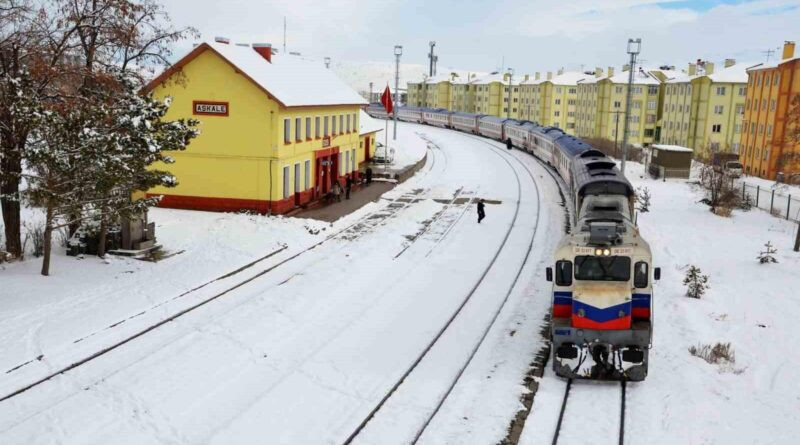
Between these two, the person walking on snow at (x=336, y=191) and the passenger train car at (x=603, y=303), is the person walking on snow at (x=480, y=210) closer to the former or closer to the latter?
the person walking on snow at (x=336, y=191)

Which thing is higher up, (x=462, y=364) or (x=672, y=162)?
(x=672, y=162)

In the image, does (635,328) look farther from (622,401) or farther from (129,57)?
(129,57)

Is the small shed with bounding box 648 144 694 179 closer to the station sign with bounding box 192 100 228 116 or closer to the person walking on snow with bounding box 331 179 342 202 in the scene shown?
the person walking on snow with bounding box 331 179 342 202

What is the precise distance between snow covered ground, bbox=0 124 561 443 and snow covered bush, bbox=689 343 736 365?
165 inches

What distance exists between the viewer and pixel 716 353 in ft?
54.7

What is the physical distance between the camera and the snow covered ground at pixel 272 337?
13.3m

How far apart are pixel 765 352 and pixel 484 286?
343 inches

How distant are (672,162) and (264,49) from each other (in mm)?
32323

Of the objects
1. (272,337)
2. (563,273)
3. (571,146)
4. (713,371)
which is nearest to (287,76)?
(571,146)

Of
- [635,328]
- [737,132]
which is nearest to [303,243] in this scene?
[635,328]

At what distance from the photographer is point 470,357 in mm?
16875

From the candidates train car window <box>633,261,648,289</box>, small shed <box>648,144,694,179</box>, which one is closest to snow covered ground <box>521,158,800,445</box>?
train car window <box>633,261,648,289</box>

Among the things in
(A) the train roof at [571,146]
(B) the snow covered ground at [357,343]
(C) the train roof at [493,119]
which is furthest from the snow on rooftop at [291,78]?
(C) the train roof at [493,119]

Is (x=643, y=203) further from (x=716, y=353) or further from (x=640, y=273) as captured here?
(x=640, y=273)
